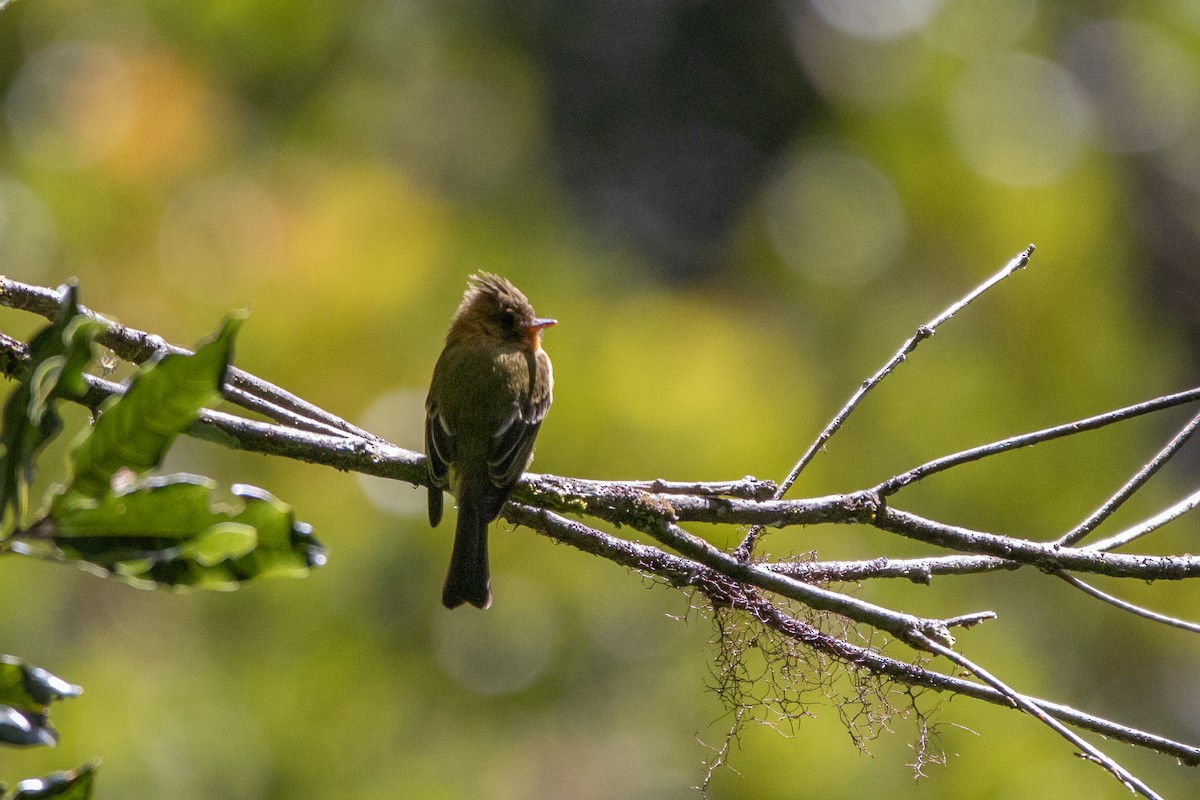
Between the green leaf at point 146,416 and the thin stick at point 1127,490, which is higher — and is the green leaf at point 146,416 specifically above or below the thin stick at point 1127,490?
below

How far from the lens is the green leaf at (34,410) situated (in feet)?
4.08

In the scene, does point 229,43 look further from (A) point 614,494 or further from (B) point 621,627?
(A) point 614,494

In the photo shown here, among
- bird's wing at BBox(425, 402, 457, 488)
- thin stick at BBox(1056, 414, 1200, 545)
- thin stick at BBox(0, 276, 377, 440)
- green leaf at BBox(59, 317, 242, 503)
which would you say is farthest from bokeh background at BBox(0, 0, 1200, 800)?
green leaf at BBox(59, 317, 242, 503)

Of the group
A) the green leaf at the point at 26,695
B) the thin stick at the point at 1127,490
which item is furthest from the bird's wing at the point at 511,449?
the green leaf at the point at 26,695

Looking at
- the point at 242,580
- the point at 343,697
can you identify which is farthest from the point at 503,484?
the point at 343,697

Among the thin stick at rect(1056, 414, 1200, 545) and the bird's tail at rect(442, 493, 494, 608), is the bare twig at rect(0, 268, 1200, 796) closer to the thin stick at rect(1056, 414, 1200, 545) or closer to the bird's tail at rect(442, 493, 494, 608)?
the thin stick at rect(1056, 414, 1200, 545)

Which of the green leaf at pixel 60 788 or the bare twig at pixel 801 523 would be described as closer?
the green leaf at pixel 60 788

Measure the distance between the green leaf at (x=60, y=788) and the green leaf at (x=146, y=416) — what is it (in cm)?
32

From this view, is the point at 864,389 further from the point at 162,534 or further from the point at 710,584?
the point at 162,534

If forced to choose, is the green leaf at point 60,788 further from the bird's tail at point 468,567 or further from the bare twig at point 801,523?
the bird's tail at point 468,567

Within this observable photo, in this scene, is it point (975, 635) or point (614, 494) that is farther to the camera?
point (975, 635)

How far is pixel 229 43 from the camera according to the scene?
10.0 meters

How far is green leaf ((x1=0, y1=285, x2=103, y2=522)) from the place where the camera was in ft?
4.08

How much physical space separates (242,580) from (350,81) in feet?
35.6
